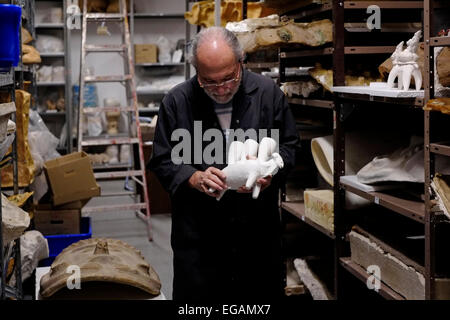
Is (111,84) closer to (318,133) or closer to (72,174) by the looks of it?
(72,174)

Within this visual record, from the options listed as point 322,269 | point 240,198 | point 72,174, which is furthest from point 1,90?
point 322,269

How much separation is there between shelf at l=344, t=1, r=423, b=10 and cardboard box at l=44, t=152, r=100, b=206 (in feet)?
7.67

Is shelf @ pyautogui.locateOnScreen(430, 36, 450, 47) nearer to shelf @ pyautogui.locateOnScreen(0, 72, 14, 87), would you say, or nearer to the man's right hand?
the man's right hand

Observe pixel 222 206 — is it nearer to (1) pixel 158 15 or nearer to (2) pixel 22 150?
(2) pixel 22 150

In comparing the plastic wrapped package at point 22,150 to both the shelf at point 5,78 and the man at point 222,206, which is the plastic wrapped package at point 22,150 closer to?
the shelf at point 5,78

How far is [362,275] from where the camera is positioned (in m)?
2.78

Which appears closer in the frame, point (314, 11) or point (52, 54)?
point (314, 11)

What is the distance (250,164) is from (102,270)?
0.87 metres

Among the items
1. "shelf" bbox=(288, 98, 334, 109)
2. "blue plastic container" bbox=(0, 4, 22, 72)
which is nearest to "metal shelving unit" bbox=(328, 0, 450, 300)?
"shelf" bbox=(288, 98, 334, 109)

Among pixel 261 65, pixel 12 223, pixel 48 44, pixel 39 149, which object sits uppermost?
pixel 48 44

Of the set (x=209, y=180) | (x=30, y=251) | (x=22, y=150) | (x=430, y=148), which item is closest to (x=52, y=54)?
(x=22, y=150)

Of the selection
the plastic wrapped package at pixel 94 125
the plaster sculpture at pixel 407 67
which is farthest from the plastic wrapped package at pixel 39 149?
the plastic wrapped package at pixel 94 125

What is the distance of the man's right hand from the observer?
2279 millimetres

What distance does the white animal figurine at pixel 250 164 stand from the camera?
2.25 meters
